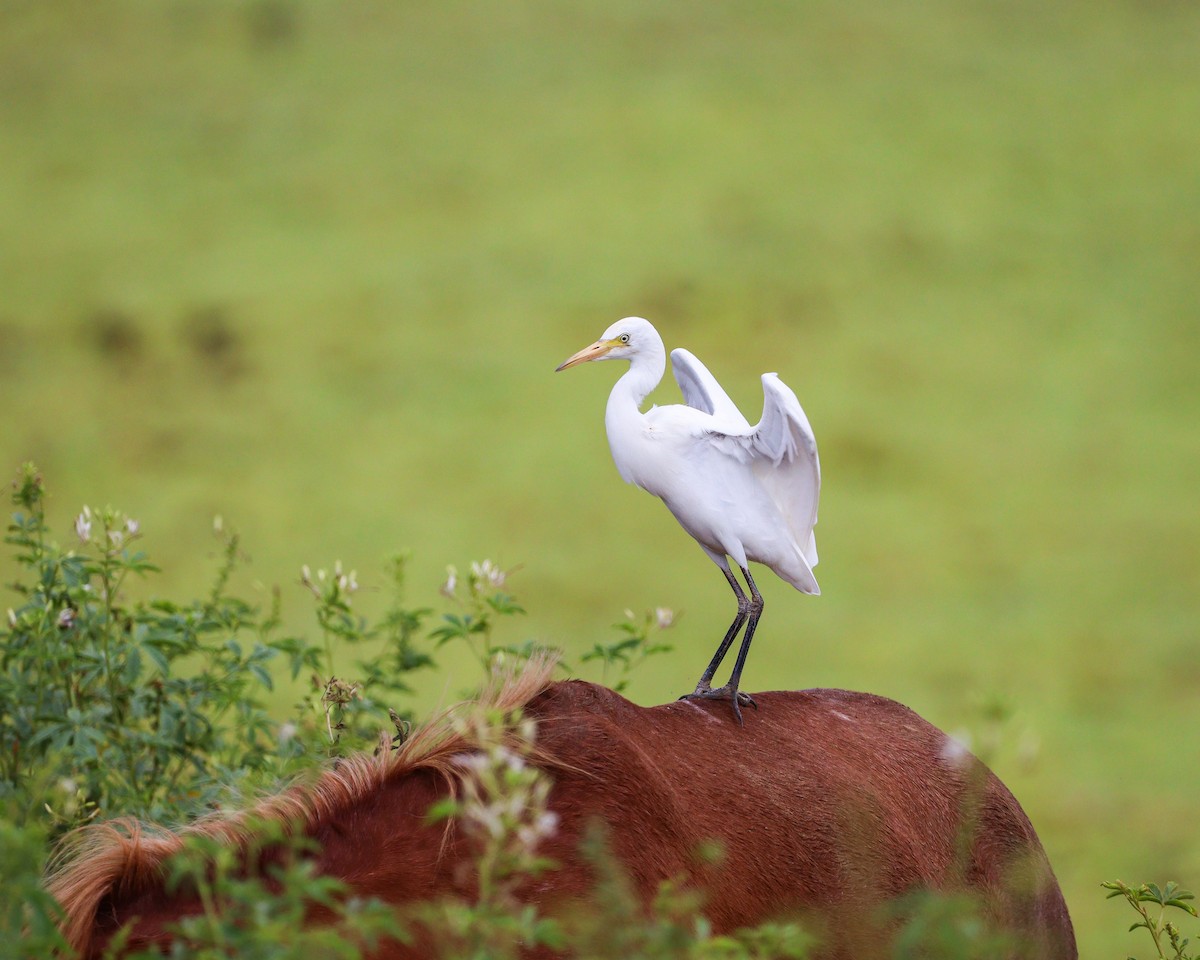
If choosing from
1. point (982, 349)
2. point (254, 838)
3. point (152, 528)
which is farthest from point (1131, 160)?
point (254, 838)

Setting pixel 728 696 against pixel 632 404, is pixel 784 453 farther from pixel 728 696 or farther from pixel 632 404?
pixel 728 696

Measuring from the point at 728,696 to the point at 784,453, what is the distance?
419mm

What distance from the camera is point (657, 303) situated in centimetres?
846

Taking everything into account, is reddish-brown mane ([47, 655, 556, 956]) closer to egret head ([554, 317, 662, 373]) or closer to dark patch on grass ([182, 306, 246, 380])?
egret head ([554, 317, 662, 373])

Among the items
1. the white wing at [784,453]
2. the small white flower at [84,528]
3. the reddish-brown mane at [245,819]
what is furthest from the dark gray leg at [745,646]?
the small white flower at [84,528]

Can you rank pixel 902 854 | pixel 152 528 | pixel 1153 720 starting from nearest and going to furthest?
pixel 902 854
pixel 1153 720
pixel 152 528

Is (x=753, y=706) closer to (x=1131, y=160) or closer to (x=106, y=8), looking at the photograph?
(x=1131, y=160)

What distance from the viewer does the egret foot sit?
2143mm

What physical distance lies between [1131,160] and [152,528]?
703cm

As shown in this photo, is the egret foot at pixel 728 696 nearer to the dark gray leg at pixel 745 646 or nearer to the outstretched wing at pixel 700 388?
the dark gray leg at pixel 745 646

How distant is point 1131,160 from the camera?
365 inches

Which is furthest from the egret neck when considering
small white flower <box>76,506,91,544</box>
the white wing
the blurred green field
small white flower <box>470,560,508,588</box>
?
the blurred green field

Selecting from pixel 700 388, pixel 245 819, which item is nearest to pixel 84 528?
pixel 245 819

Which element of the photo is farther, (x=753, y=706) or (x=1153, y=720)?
(x=1153, y=720)
